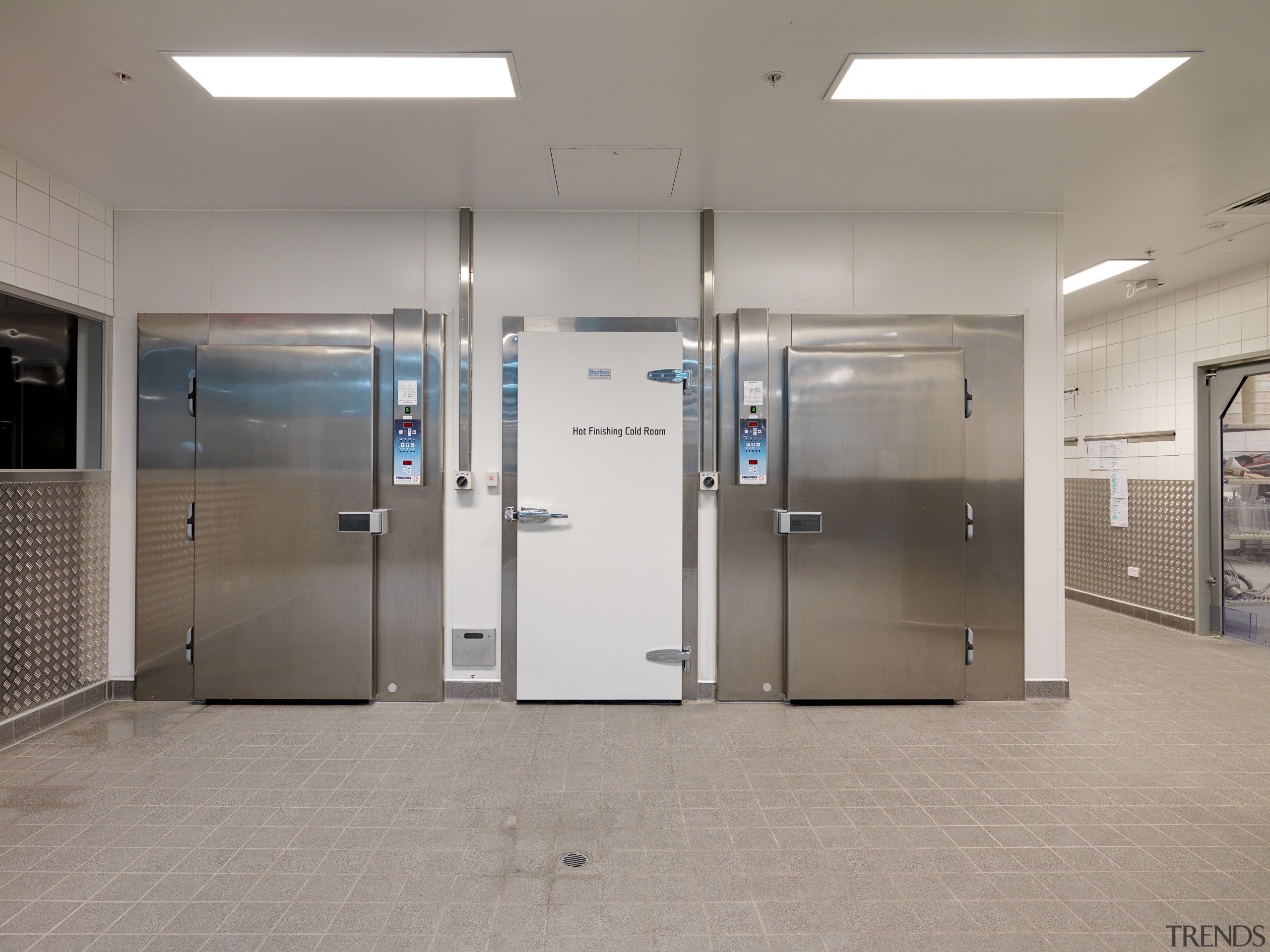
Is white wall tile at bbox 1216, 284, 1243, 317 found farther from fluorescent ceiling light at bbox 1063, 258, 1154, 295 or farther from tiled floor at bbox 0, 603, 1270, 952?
tiled floor at bbox 0, 603, 1270, 952

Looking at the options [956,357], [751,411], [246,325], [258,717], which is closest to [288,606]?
[258,717]

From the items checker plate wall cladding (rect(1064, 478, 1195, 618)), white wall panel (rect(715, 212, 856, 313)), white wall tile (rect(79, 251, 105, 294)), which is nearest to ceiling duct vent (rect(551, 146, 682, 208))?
white wall panel (rect(715, 212, 856, 313))

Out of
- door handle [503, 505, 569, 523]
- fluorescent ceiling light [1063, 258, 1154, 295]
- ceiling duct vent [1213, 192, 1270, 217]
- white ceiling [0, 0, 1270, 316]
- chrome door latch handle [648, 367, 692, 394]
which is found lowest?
door handle [503, 505, 569, 523]

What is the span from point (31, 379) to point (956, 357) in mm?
5131

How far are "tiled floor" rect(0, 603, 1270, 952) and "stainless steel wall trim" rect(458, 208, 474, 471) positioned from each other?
1531 millimetres

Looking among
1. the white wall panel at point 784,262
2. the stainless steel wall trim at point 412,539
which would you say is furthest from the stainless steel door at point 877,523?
the stainless steel wall trim at point 412,539

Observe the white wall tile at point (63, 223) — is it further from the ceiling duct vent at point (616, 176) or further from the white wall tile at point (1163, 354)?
the white wall tile at point (1163, 354)

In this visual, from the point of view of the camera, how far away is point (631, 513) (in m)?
3.81

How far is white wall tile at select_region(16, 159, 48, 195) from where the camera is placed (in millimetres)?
3289

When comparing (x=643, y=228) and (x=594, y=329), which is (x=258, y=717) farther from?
(x=643, y=228)

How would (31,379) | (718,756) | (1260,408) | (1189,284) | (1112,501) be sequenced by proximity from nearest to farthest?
(718,756)
(31,379)
(1260,408)
(1189,284)
(1112,501)

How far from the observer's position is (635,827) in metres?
2.47

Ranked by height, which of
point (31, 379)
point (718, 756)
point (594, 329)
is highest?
point (594, 329)

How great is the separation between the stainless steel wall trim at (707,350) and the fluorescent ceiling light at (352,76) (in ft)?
4.89
